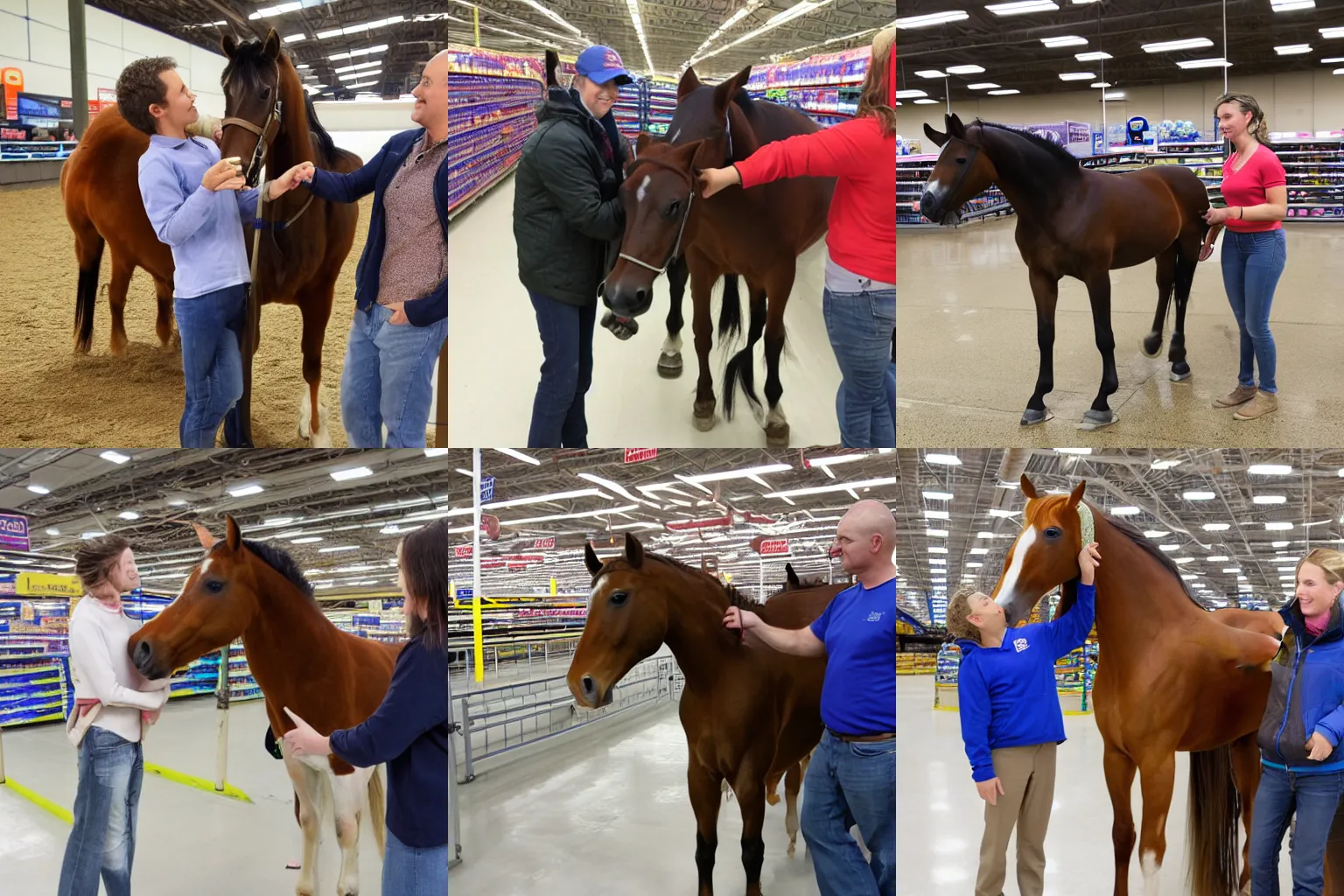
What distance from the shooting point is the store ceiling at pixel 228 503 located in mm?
3441

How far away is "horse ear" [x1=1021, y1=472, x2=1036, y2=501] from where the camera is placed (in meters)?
3.38

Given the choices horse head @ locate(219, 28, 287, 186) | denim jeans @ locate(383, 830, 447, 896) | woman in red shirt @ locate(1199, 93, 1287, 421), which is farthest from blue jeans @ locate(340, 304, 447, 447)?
woman in red shirt @ locate(1199, 93, 1287, 421)

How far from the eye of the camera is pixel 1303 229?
323cm

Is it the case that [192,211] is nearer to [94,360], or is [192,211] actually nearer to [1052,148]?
[94,360]

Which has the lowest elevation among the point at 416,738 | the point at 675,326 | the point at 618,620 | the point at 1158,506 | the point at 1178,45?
the point at 416,738

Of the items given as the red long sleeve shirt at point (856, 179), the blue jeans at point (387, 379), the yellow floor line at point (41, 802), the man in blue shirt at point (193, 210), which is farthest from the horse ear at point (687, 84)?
the yellow floor line at point (41, 802)

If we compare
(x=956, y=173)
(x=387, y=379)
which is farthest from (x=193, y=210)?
(x=956, y=173)

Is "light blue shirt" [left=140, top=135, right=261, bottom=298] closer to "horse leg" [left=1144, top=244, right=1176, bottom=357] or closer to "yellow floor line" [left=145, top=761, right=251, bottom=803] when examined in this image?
"yellow floor line" [left=145, top=761, right=251, bottom=803]

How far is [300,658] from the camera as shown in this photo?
11.6 feet

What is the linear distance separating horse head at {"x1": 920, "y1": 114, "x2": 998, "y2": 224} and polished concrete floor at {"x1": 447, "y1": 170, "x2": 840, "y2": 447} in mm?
422

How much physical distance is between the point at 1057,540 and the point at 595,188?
1.88 metres

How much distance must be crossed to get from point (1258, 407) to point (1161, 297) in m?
0.46

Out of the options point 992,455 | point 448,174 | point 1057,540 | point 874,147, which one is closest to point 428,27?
point 448,174

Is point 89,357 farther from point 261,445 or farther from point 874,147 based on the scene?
point 874,147
